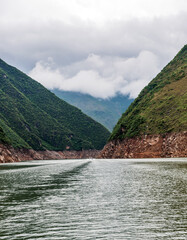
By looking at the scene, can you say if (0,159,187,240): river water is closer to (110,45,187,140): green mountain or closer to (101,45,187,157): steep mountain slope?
(101,45,187,157): steep mountain slope

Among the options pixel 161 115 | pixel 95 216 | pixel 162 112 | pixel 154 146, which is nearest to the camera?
pixel 95 216

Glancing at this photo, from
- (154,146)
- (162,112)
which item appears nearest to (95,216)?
(154,146)

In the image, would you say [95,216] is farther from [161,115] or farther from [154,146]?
[161,115]

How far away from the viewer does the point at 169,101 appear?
15662 cm

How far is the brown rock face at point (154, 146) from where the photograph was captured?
12712 cm

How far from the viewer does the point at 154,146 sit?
461 ft

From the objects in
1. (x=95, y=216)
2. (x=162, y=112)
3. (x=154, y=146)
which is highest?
(x=162, y=112)

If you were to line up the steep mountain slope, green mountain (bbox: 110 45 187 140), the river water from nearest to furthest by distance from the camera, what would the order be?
1. the river water
2. the steep mountain slope
3. green mountain (bbox: 110 45 187 140)

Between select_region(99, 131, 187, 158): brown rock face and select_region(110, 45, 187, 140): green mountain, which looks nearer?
select_region(99, 131, 187, 158): brown rock face

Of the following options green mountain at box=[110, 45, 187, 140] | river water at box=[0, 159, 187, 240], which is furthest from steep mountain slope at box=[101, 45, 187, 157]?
river water at box=[0, 159, 187, 240]

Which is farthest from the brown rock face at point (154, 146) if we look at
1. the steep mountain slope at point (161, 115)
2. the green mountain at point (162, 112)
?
the green mountain at point (162, 112)

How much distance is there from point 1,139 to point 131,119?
74.8 meters

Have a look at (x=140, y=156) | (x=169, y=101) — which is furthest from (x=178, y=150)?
(x=169, y=101)

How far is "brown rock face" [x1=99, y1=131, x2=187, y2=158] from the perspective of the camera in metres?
127
